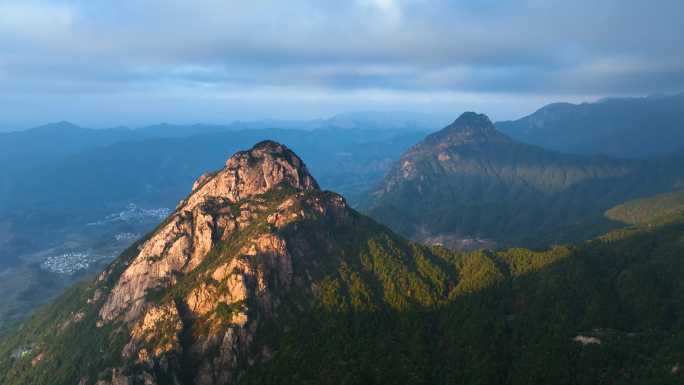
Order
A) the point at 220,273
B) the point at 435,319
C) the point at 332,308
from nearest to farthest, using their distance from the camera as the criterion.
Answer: the point at 332,308 < the point at 435,319 < the point at 220,273

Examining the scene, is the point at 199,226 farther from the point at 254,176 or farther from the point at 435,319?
the point at 435,319

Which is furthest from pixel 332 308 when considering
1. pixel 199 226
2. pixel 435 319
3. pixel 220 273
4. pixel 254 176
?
pixel 254 176

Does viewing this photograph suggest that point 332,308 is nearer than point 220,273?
Yes

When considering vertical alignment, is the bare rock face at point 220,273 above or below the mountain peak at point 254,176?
below

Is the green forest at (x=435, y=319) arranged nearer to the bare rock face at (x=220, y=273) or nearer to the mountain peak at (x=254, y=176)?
the bare rock face at (x=220, y=273)

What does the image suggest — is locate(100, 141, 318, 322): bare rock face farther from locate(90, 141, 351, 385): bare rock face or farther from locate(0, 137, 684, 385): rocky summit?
locate(0, 137, 684, 385): rocky summit

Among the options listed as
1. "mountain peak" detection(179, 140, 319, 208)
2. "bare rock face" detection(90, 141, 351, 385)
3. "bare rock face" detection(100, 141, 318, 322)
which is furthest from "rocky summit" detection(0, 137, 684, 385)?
"mountain peak" detection(179, 140, 319, 208)

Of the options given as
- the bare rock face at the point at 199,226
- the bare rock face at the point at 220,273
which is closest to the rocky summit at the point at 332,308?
the bare rock face at the point at 220,273

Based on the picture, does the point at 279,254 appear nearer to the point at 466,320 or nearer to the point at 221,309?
the point at 221,309

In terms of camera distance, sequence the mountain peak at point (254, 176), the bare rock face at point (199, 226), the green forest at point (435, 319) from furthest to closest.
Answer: the mountain peak at point (254, 176) < the bare rock face at point (199, 226) < the green forest at point (435, 319)

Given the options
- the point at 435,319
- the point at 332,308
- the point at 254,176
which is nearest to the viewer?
the point at 332,308

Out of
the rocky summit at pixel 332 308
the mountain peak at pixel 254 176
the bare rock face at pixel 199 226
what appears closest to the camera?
the rocky summit at pixel 332 308
